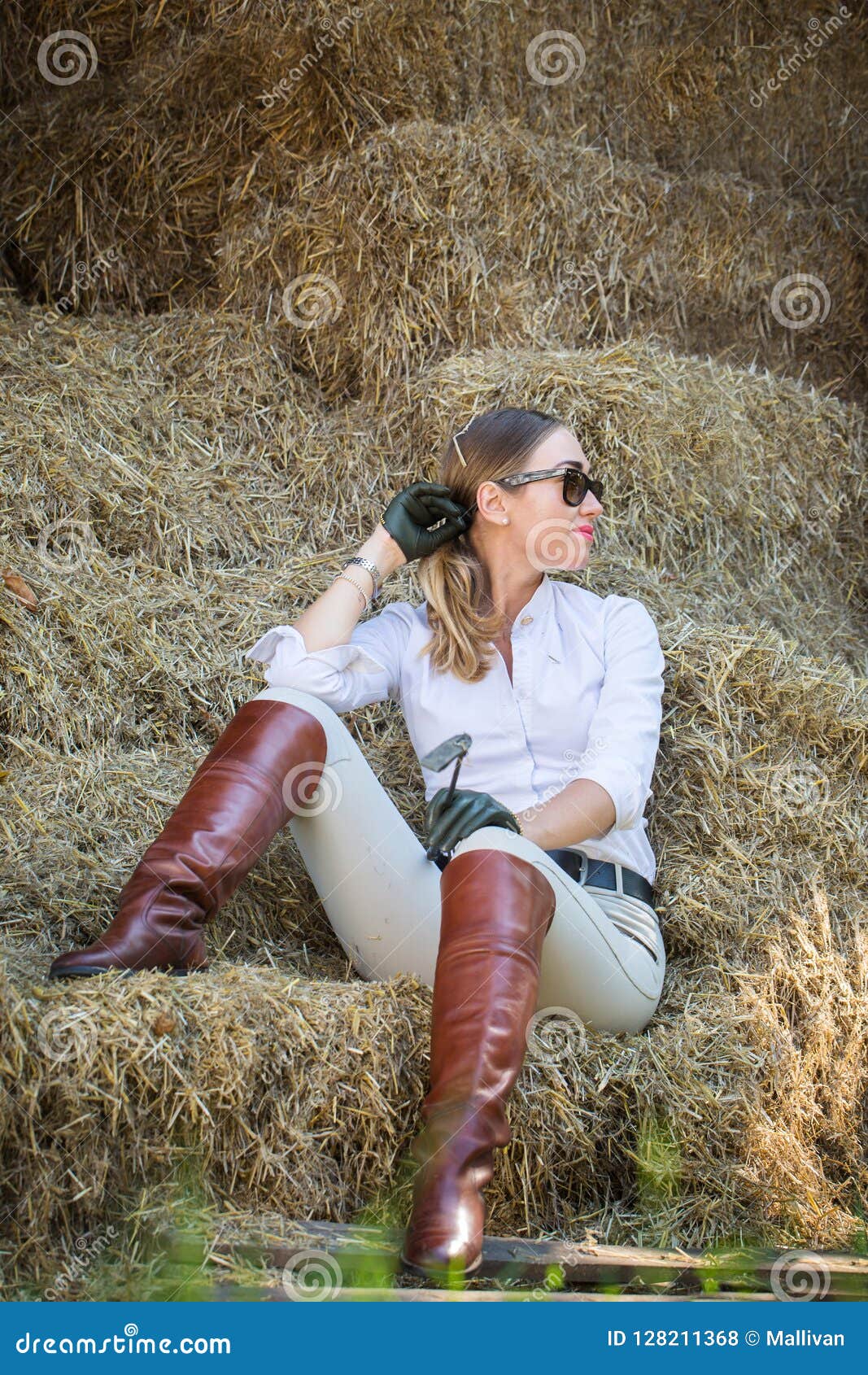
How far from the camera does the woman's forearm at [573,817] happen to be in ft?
7.96

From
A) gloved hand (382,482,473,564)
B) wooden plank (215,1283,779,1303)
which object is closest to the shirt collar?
gloved hand (382,482,473,564)

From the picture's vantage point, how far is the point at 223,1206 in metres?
2.02

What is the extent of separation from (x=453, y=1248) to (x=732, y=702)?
5.04 feet

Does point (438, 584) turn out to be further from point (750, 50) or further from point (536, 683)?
point (750, 50)

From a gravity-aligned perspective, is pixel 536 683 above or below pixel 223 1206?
above

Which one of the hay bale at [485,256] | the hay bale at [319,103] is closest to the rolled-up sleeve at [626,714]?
the hay bale at [485,256]

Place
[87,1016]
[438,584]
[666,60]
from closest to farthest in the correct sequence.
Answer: [87,1016] → [438,584] → [666,60]

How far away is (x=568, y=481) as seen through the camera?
2844mm

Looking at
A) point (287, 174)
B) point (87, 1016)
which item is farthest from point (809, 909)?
point (287, 174)

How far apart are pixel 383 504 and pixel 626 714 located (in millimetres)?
1333

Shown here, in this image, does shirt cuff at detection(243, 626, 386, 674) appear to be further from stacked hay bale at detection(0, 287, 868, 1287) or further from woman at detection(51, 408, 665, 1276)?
stacked hay bale at detection(0, 287, 868, 1287)

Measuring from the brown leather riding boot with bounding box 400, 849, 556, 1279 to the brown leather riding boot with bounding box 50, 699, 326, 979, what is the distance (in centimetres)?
36

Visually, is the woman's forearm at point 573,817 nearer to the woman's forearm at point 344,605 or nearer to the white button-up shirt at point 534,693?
the white button-up shirt at point 534,693

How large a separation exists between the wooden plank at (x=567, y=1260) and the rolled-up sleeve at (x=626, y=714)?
0.77 metres
